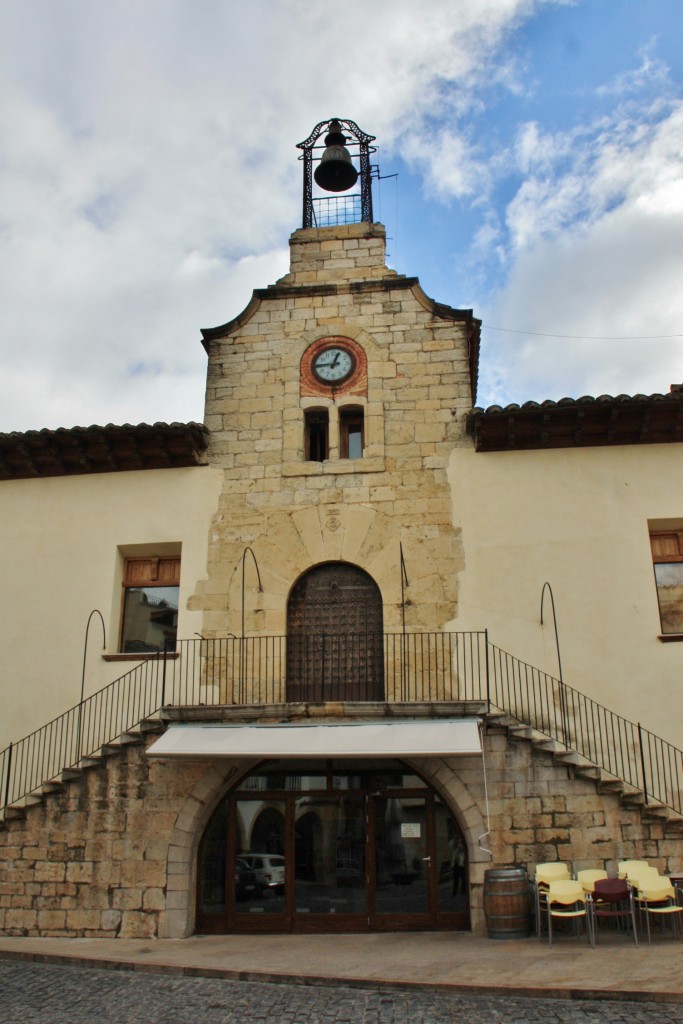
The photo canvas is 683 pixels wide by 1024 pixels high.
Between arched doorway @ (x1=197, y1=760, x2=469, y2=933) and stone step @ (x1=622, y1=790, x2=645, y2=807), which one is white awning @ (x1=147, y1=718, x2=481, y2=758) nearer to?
arched doorway @ (x1=197, y1=760, x2=469, y2=933)

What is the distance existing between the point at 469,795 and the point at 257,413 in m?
6.70

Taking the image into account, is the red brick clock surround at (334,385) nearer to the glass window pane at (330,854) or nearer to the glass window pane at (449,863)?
the glass window pane at (330,854)

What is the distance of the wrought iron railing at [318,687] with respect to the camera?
11969 mm

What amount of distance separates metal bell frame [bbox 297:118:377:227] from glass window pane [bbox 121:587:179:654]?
23.5 feet

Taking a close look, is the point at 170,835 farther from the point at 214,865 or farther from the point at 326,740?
the point at 326,740

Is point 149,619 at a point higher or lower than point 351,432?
lower

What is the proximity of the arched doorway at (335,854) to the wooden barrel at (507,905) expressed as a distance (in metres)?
1.07

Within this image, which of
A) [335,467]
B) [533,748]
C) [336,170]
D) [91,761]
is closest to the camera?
[533,748]

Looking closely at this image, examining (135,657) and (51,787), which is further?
(135,657)

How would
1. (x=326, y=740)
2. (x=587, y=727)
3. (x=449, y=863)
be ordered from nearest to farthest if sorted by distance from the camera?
(x=326, y=740) → (x=449, y=863) → (x=587, y=727)

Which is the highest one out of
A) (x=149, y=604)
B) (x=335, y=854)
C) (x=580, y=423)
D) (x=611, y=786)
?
(x=580, y=423)

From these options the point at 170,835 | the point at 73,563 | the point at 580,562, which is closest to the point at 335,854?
the point at 170,835

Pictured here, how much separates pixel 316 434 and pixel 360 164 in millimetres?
5521

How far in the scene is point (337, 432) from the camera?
1395 centimetres
